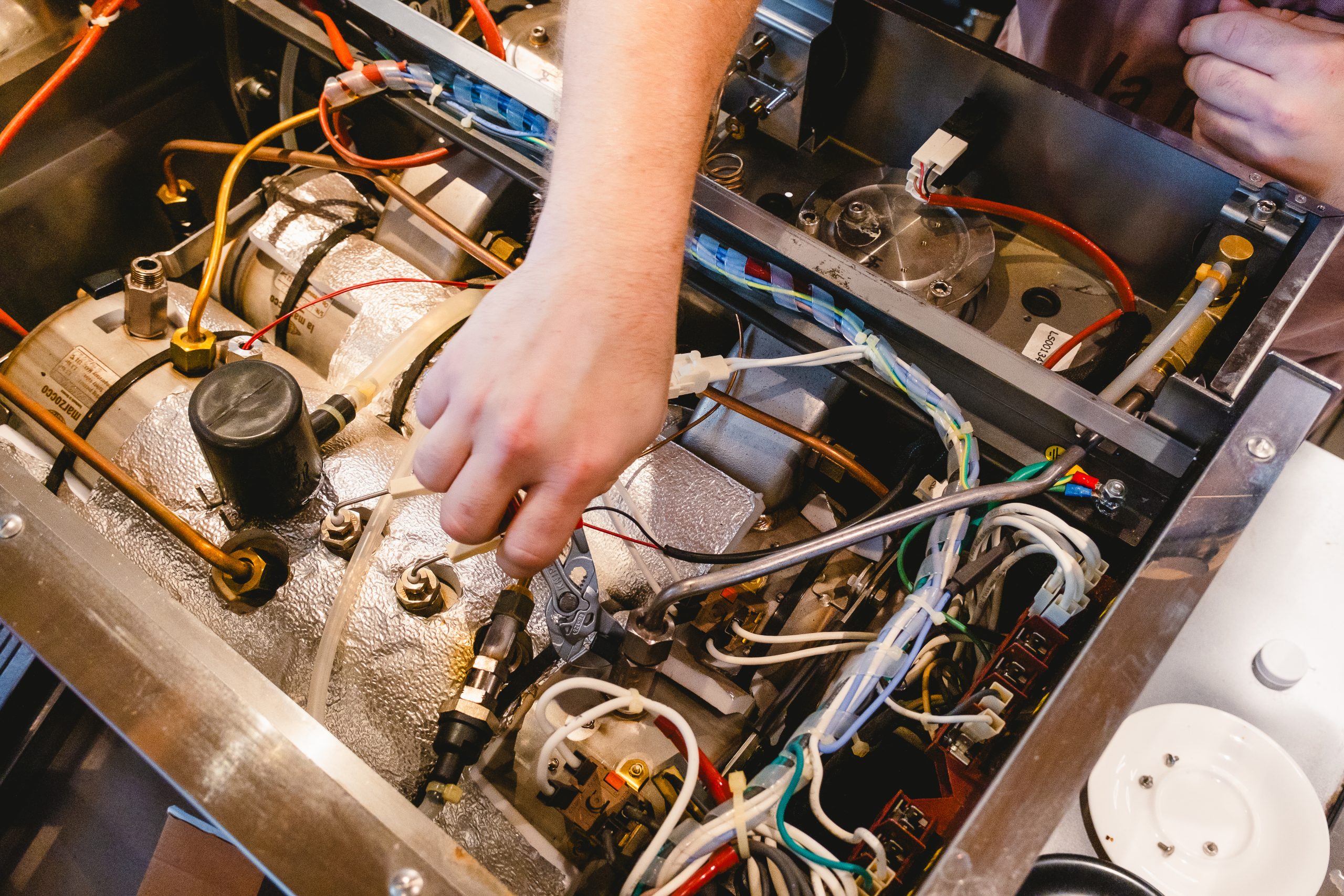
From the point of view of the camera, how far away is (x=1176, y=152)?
1.06 m

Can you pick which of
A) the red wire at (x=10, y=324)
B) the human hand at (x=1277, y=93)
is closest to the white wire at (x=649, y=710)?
the red wire at (x=10, y=324)

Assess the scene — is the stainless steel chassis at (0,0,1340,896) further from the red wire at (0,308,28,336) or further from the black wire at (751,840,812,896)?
the red wire at (0,308,28,336)

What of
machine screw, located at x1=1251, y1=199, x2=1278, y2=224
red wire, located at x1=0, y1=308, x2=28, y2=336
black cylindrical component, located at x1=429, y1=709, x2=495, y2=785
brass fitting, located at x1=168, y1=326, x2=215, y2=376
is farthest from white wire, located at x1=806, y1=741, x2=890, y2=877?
red wire, located at x1=0, y1=308, x2=28, y2=336

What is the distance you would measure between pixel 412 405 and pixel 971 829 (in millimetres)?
851

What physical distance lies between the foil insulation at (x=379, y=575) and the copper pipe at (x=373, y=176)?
30 centimetres

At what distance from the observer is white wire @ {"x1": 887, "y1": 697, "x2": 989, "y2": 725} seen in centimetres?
81

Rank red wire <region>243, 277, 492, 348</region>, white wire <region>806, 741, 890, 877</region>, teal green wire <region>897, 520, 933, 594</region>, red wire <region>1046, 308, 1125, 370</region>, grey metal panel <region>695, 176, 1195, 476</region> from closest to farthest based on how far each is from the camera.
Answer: white wire <region>806, 741, 890, 877</region> → grey metal panel <region>695, 176, 1195, 476</region> → teal green wire <region>897, 520, 933, 594</region> → red wire <region>1046, 308, 1125, 370</region> → red wire <region>243, 277, 492, 348</region>

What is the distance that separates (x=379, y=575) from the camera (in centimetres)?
102

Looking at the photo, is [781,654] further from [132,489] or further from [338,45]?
[338,45]

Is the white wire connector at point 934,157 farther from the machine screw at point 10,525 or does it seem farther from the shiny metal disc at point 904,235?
the machine screw at point 10,525

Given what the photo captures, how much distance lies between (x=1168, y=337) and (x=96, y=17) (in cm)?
150

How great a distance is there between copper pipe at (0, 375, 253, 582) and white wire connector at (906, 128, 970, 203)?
96 centimetres

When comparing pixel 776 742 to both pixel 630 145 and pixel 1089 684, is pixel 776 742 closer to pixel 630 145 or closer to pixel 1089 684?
pixel 1089 684

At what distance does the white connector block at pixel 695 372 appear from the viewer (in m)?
0.97
